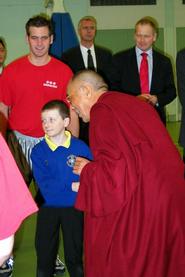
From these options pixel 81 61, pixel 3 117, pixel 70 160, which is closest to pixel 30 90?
pixel 3 117

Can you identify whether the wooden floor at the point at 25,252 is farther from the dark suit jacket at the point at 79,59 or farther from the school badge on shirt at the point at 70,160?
the dark suit jacket at the point at 79,59

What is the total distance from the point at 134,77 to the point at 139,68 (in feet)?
0.39

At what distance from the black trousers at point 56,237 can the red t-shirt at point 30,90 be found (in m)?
0.79

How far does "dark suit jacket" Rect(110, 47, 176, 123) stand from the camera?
4.77 metres

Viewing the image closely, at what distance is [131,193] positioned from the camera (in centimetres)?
242

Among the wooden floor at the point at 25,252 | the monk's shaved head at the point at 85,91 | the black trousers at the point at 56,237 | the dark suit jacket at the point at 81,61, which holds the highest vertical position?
the dark suit jacket at the point at 81,61

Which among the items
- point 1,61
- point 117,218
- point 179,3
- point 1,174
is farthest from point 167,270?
point 179,3

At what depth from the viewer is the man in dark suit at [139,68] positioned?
4719 millimetres

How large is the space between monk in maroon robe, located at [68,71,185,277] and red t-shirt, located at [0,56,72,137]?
4.03 feet

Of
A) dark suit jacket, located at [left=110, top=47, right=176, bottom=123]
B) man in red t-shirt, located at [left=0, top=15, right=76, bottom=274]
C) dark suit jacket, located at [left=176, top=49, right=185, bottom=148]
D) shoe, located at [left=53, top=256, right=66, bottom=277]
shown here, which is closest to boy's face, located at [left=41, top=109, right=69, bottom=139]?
man in red t-shirt, located at [left=0, top=15, right=76, bottom=274]

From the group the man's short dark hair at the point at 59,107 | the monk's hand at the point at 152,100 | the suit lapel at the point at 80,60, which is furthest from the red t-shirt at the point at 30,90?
the suit lapel at the point at 80,60

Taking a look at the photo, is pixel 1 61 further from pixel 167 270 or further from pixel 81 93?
pixel 167 270

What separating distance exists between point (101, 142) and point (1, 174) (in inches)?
30.5

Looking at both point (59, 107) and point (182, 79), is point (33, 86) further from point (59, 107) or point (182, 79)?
point (182, 79)
